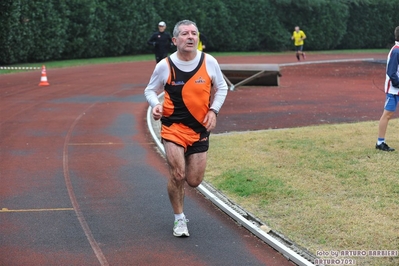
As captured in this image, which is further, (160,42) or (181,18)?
(181,18)

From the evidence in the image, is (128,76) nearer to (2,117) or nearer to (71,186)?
(2,117)

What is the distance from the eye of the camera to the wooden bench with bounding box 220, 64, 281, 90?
905 inches

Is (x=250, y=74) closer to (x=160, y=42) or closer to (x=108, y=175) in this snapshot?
(x=160, y=42)

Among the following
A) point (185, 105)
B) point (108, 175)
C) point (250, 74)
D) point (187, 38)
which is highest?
point (187, 38)

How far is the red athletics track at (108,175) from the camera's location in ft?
22.9

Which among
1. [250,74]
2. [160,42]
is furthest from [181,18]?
[250,74]

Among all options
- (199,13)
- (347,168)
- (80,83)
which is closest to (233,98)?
(80,83)

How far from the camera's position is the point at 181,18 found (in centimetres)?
4209

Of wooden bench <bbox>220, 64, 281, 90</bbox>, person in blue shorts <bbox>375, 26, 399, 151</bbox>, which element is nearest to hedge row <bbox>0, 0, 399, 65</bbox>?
wooden bench <bbox>220, 64, 281, 90</bbox>

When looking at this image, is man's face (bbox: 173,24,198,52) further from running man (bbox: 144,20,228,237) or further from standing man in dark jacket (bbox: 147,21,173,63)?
standing man in dark jacket (bbox: 147,21,173,63)

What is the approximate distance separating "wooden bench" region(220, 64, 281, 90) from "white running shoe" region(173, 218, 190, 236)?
15.3 m

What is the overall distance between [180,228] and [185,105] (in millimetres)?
1297

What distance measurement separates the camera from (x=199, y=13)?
42.8 meters

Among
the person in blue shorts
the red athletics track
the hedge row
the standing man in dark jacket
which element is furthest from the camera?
the hedge row
